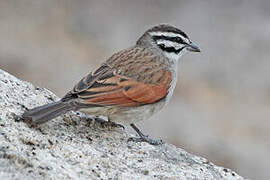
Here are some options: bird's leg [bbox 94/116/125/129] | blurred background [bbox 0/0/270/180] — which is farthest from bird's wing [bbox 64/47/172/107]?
blurred background [bbox 0/0/270/180]

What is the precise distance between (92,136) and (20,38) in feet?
36.7

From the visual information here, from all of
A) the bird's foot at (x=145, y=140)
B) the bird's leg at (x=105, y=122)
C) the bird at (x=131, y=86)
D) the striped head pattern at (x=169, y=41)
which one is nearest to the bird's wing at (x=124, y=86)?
the bird at (x=131, y=86)

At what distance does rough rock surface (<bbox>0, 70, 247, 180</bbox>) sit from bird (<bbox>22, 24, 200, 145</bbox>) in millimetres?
178

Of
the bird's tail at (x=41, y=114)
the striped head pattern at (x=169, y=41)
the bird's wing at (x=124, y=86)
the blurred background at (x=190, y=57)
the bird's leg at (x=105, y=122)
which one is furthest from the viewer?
the blurred background at (x=190, y=57)

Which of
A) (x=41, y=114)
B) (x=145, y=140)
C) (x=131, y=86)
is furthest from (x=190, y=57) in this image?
(x=41, y=114)

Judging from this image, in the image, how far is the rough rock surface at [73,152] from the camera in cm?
604

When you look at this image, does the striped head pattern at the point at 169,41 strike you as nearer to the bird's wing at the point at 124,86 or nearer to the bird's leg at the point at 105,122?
the bird's wing at the point at 124,86

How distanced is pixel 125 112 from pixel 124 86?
32cm

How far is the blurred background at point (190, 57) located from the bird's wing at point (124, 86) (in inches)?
207

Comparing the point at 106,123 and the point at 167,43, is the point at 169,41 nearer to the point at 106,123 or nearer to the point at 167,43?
the point at 167,43

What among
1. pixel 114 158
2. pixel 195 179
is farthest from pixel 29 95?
pixel 195 179

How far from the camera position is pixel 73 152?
6.62 m

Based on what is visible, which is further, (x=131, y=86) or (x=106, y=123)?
(x=131, y=86)

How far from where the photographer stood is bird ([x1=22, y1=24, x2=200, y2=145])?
7602 millimetres
